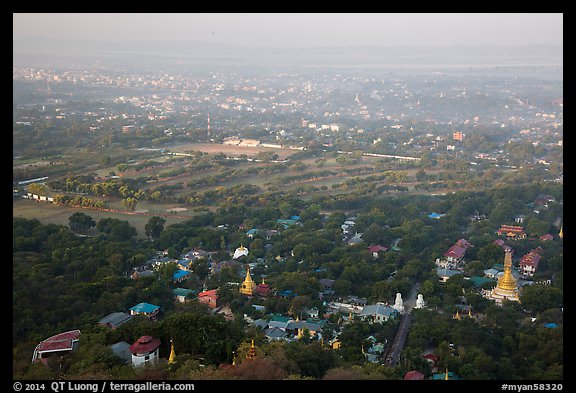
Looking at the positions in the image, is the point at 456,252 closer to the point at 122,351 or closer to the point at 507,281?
the point at 507,281

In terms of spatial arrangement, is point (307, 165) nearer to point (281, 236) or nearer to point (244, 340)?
point (281, 236)

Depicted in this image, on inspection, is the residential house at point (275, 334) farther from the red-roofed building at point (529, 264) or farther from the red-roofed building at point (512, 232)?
the red-roofed building at point (512, 232)

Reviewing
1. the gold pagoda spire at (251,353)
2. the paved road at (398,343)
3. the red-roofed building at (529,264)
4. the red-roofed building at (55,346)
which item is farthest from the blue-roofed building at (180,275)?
the red-roofed building at (529,264)

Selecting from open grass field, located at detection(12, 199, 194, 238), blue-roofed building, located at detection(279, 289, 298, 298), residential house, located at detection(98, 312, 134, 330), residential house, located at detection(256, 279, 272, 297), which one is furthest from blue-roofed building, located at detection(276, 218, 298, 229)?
residential house, located at detection(98, 312, 134, 330)

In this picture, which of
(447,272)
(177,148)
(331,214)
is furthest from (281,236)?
(177,148)

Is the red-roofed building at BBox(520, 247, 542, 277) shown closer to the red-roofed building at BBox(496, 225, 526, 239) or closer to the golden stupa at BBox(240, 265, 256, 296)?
the red-roofed building at BBox(496, 225, 526, 239)

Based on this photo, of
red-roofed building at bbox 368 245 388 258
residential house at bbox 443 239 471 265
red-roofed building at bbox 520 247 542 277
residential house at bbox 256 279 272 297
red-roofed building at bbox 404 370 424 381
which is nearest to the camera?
red-roofed building at bbox 404 370 424 381

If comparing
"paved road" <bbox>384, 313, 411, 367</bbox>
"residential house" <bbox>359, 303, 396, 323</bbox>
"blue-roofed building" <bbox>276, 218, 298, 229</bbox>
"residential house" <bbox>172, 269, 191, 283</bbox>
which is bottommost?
"paved road" <bbox>384, 313, 411, 367</bbox>
